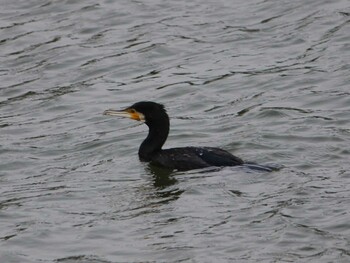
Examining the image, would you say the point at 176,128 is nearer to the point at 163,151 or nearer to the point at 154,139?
the point at 154,139

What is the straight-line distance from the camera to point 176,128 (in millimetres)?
15984

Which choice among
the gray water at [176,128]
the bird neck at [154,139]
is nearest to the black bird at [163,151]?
the bird neck at [154,139]

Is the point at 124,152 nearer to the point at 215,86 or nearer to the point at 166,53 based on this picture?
the point at 215,86

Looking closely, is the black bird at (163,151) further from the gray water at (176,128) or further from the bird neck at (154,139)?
the gray water at (176,128)

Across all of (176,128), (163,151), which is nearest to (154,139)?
(163,151)

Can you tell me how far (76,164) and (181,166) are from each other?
1375mm

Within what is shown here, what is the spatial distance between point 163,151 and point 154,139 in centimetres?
24

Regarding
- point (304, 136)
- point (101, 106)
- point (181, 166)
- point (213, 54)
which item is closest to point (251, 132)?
point (304, 136)

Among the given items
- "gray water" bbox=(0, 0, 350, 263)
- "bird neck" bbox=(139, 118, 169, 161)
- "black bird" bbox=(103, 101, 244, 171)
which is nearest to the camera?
"gray water" bbox=(0, 0, 350, 263)

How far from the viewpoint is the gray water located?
37.2 feet

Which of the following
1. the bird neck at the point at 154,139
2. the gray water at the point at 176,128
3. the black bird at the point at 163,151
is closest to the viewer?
the gray water at the point at 176,128

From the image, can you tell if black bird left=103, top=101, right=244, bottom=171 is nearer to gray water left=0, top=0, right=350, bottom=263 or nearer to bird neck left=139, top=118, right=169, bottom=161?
bird neck left=139, top=118, right=169, bottom=161

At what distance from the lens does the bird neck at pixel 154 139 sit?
14.5 m

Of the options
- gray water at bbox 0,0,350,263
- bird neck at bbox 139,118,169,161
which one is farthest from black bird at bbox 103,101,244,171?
Answer: gray water at bbox 0,0,350,263
